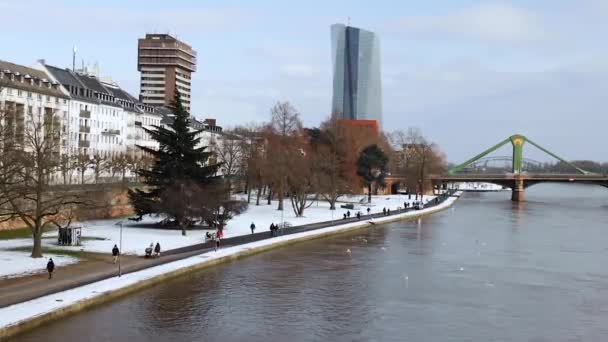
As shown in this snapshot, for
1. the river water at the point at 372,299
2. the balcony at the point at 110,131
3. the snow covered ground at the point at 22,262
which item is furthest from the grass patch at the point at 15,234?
the balcony at the point at 110,131

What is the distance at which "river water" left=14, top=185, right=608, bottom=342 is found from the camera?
2622 cm

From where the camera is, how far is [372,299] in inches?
1292

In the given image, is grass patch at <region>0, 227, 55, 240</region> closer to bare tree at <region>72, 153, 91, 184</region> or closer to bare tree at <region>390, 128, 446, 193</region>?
bare tree at <region>72, 153, 91, 184</region>

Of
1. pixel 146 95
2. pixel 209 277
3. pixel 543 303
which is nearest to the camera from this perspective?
pixel 543 303

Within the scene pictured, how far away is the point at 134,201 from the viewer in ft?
187

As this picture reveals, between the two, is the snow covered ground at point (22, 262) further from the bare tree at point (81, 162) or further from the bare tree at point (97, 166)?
the bare tree at point (97, 166)

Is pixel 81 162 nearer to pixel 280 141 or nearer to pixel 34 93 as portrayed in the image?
pixel 34 93

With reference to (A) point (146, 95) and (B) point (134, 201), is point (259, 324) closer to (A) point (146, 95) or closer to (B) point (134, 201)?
(B) point (134, 201)

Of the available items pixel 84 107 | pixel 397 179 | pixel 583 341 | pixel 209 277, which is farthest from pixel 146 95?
Result: pixel 583 341

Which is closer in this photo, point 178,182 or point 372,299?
point 372,299

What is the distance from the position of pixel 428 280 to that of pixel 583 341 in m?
13.2

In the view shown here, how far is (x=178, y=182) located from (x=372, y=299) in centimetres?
2701

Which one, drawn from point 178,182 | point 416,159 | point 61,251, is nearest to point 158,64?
point 416,159

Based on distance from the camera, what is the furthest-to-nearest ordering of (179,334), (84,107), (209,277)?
(84,107), (209,277), (179,334)
